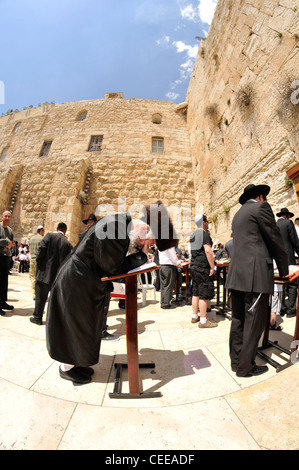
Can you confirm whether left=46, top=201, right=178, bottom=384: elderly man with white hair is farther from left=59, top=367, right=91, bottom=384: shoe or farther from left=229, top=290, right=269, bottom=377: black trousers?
left=229, top=290, right=269, bottom=377: black trousers

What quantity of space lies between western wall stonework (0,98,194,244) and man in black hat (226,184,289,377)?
29.9ft

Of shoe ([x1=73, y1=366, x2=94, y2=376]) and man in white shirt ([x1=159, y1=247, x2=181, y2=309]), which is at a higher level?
man in white shirt ([x1=159, y1=247, x2=181, y2=309])

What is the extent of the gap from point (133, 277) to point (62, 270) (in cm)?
72

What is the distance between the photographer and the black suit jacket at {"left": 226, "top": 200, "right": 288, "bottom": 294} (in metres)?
2.08

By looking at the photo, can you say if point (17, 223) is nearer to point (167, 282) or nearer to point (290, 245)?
point (167, 282)

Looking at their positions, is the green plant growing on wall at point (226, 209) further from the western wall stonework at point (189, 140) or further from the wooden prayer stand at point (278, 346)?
the wooden prayer stand at point (278, 346)

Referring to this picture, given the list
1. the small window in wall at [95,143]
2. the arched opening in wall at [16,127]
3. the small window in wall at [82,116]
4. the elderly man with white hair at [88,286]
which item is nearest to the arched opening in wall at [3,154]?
A: the arched opening in wall at [16,127]

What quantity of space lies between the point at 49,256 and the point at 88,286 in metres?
2.24

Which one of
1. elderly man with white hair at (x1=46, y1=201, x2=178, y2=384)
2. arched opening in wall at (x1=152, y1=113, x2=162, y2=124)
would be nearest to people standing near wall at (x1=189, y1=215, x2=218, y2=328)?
elderly man with white hair at (x1=46, y1=201, x2=178, y2=384)

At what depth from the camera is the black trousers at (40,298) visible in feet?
11.2

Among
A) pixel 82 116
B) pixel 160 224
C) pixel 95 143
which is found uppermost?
pixel 82 116

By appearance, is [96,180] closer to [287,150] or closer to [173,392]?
[287,150]

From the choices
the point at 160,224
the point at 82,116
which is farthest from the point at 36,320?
the point at 82,116

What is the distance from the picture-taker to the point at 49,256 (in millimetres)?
3727
